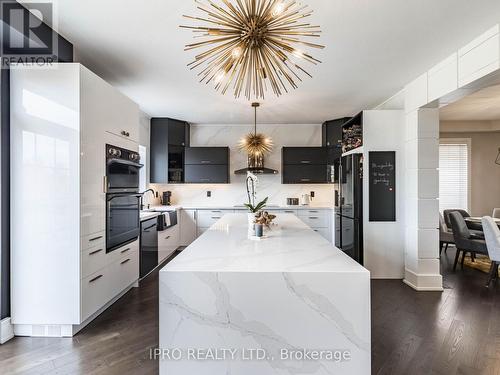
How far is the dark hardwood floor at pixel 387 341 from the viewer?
6.52 ft

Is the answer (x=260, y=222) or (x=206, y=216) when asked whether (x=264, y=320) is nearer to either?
(x=260, y=222)

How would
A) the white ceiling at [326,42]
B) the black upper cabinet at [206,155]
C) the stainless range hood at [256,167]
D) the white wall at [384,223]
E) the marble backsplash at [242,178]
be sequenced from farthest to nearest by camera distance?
the marble backsplash at [242,178] → the black upper cabinet at [206,155] → the stainless range hood at [256,167] → the white wall at [384,223] → the white ceiling at [326,42]

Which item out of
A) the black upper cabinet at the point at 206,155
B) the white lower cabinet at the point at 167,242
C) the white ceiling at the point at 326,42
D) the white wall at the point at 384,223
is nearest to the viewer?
the white ceiling at the point at 326,42

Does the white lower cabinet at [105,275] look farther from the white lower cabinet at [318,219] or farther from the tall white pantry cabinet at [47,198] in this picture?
the white lower cabinet at [318,219]

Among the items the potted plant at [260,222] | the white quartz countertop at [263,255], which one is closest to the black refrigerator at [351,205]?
the white quartz countertop at [263,255]

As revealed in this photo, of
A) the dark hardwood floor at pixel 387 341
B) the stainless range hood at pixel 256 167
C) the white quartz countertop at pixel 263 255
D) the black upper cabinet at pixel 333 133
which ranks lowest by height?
the dark hardwood floor at pixel 387 341

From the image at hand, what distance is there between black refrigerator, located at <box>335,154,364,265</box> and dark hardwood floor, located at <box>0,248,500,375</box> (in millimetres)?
840

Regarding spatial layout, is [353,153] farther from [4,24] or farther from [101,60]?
[4,24]

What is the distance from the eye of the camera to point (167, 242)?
4719 mm

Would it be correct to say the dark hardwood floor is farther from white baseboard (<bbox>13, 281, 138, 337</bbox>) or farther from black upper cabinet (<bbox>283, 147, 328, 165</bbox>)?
black upper cabinet (<bbox>283, 147, 328, 165</bbox>)

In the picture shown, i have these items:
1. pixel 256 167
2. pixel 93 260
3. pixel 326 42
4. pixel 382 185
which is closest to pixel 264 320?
pixel 93 260

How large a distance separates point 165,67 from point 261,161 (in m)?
2.88

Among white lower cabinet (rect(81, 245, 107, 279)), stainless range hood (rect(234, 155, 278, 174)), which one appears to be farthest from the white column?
white lower cabinet (rect(81, 245, 107, 279))

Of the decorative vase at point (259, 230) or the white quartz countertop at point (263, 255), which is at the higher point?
the decorative vase at point (259, 230)
